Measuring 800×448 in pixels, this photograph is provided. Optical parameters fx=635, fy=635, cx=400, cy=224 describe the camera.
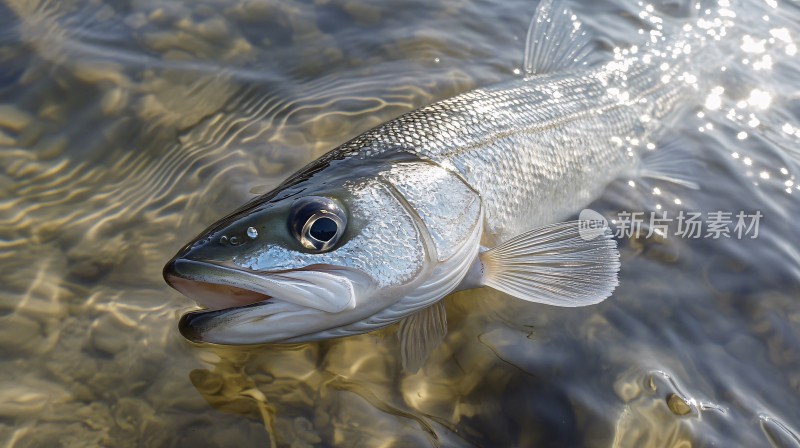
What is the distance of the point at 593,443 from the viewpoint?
8.71 feet

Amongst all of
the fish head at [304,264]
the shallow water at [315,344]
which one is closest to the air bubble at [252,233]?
the fish head at [304,264]

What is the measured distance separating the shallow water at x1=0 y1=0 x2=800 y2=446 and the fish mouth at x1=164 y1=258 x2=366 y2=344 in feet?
1.56

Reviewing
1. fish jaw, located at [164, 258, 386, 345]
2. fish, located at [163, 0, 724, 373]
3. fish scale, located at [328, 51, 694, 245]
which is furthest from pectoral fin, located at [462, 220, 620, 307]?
fish jaw, located at [164, 258, 386, 345]

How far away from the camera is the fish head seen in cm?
226

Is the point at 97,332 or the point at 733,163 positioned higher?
the point at 97,332

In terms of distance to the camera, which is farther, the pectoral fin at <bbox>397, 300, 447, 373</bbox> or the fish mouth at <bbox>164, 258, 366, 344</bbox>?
the pectoral fin at <bbox>397, 300, 447, 373</bbox>

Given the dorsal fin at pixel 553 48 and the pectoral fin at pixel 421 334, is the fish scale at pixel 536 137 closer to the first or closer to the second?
the dorsal fin at pixel 553 48

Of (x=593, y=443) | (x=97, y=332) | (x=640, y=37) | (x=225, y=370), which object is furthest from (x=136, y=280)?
(x=640, y=37)

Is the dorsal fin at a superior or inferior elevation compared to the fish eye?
inferior

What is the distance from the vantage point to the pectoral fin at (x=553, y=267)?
9.93 ft

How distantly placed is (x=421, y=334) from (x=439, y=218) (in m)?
0.54

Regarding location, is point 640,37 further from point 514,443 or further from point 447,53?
point 514,443

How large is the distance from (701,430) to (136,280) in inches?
105

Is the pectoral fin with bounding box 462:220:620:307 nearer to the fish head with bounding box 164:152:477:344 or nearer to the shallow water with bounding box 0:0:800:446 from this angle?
the shallow water with bounding box 0:0:800:446
